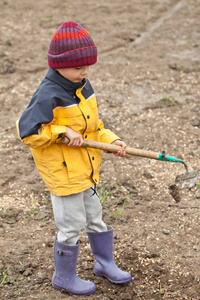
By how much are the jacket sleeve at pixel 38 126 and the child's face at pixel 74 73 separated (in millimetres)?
191

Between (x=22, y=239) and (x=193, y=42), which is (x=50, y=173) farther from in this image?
(x=193, y=42)

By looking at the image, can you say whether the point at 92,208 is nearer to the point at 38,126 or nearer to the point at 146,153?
the point at 146,153

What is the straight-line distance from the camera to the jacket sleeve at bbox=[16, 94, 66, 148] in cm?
246

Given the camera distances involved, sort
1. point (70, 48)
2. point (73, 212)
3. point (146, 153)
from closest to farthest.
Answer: point (70, 48) → point (73, 212) → point (146, 153)

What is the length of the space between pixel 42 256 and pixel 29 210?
0.66 metres

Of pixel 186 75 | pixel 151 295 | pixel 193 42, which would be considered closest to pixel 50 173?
pixel 151 295

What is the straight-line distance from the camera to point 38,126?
2.48 metres

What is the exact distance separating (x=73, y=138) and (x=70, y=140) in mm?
22

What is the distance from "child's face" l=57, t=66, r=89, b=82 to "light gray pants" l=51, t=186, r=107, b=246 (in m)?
0.70

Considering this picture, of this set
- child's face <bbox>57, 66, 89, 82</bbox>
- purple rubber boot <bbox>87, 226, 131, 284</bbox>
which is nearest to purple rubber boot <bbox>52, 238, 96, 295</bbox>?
purple rubber boot <bbox>87, 226, 131, 284</bbox>

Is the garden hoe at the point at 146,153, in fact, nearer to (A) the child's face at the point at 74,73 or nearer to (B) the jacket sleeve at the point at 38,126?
(B) the jacket sleeve at the point at 38,126

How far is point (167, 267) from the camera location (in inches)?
128

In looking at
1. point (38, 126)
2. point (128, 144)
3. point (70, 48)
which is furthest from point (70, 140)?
point (128, 144)

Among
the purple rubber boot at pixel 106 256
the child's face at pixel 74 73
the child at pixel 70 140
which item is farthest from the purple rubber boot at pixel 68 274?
the child's face at pixel 74 73
